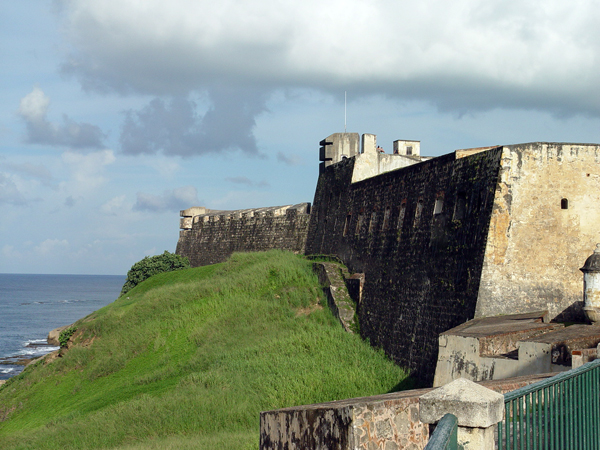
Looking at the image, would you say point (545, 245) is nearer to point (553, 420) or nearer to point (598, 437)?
point (598, 437)

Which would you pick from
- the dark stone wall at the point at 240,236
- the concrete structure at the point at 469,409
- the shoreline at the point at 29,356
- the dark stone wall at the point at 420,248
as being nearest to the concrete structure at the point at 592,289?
the dark stone wall at the point at 420,248

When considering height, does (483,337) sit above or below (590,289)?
below

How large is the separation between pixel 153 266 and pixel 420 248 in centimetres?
2385

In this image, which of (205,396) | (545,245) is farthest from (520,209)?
(205,396)

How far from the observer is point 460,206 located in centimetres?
1416

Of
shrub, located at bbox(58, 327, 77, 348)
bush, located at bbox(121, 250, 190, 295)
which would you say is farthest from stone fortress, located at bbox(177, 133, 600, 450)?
bush, located at bbox(121, 250, 190, 295)

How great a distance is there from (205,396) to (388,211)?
752 centimetres

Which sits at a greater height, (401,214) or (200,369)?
(401,214)

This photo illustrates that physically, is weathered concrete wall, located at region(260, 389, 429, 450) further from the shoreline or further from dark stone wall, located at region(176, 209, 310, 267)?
the shoreline

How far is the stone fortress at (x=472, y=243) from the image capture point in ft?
41.5

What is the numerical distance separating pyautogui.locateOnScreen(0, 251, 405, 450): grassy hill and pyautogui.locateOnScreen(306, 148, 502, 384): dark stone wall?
1131mm

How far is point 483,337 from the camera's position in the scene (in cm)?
1029

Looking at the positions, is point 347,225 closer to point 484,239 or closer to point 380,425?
point 484,239

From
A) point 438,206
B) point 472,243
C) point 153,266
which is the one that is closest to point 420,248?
point 438,206
